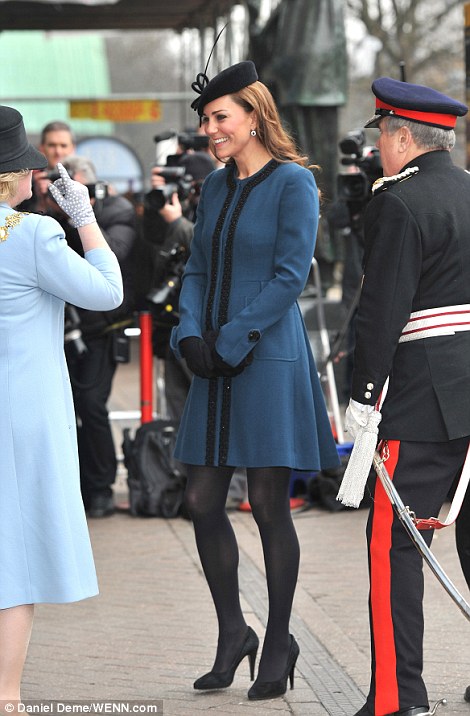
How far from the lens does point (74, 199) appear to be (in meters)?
3.86

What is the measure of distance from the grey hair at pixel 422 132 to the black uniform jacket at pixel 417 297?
0.10 ft

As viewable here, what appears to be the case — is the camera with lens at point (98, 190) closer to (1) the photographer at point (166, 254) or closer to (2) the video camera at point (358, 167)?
(1) the photographer at point (166, 254)

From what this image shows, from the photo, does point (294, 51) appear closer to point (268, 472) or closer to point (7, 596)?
point (268, 472)

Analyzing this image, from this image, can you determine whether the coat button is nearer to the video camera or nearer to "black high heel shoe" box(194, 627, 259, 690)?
"black high heel shoe" box(194, 627, 259, 690)

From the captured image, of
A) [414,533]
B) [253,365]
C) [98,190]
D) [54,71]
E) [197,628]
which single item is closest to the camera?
[414,533]

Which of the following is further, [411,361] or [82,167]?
[82,167]

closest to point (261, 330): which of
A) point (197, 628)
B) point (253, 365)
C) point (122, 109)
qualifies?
point (253, 365)

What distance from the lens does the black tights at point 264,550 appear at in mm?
4234

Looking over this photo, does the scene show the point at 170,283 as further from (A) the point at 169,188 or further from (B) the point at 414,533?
(B) the point at 414,533

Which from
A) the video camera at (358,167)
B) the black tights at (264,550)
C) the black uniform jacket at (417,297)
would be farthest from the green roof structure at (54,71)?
the black uniform jacket at (417,297)

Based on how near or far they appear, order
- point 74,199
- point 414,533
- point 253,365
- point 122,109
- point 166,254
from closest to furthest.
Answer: point 414,533, point 74,199, point 253,365, point 166,254, point 122,109

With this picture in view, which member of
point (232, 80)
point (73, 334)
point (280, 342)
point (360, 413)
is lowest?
point (73, 334)

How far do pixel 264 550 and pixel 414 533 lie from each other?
77cm

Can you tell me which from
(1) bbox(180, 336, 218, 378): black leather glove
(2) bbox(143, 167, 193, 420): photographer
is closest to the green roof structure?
(2) bbox(143, 167, 193, 420): photographer
